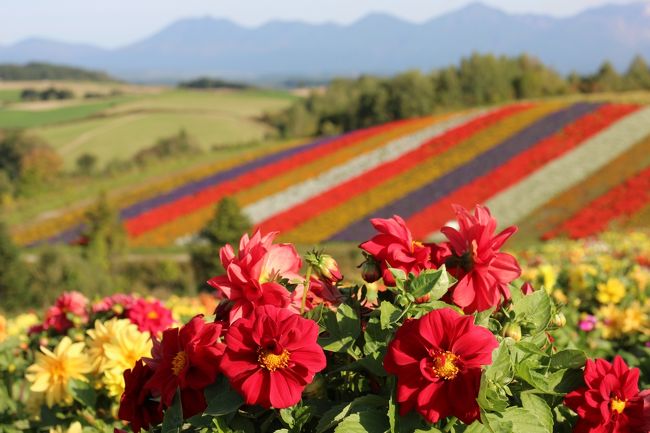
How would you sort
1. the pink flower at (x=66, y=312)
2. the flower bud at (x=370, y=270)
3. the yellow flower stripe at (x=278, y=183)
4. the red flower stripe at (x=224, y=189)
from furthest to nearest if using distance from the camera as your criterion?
the red flower stripe at (x=224, y=189) < the yellow flower stripe at (x=278, y=183) < the pink flower at (x=66, y=312) < the flower bud at (x=370, y=270)

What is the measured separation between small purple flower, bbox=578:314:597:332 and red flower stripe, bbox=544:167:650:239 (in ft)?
51.3

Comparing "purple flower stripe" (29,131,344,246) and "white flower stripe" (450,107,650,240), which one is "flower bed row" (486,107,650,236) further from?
"purple flower stripe" (29,131,344,246)

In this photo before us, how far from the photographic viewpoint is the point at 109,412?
103 inches

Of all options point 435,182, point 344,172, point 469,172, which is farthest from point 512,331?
Answer: point 344,172

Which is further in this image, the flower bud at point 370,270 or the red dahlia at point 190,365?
the flower bud at point 370,270

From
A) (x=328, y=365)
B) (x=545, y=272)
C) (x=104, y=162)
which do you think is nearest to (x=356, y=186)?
(x=545, y=272)

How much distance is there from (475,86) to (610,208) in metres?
27.4

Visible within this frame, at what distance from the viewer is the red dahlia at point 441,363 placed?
1292 mm

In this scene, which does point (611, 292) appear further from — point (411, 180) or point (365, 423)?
point (411, 180)

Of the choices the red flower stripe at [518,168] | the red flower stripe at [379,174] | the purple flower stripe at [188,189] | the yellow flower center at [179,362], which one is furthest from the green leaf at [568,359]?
the purple flower stripe at [188,189]

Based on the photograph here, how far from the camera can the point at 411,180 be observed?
979 inches

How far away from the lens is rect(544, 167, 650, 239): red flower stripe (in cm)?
1880

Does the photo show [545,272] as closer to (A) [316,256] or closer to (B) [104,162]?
(A) [316,256]

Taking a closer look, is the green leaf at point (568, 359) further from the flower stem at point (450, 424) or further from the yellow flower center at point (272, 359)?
the yellow flower center at point (272, 359)
